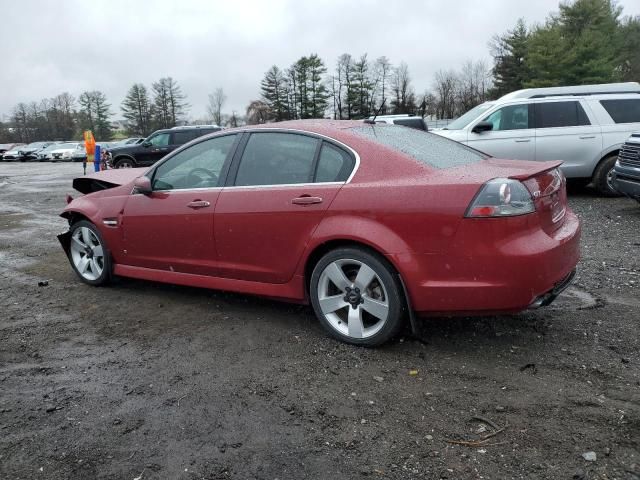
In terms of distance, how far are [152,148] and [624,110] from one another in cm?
1631

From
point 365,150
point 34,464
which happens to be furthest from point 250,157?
point 34,464

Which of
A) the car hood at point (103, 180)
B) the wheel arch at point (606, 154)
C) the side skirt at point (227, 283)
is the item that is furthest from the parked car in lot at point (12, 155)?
the side skirt at point (227, 283)

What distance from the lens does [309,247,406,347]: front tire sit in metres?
3.49

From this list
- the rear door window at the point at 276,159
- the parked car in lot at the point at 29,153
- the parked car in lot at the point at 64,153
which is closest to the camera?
the rear door window at the point at 276,159

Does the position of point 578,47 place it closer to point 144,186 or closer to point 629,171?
point 629,171

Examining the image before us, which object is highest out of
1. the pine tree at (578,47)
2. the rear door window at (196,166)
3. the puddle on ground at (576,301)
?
the pine tree at (578,47)

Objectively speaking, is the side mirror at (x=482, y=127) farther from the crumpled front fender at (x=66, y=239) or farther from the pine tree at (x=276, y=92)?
the pine tree at (x=276, y=92)

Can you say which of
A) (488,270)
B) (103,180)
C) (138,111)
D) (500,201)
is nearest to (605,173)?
(500,201)

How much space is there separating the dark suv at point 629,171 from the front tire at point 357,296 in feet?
18.7

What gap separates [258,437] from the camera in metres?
2.72

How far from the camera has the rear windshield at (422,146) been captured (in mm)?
3750

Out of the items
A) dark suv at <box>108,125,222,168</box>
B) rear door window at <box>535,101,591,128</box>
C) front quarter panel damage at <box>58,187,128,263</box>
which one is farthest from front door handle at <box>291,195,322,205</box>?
dark suv at <box>108,125,222,168</box>

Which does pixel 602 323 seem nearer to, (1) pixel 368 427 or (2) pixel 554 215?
(2) pixel 554 215

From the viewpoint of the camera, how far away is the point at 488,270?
3207mm
